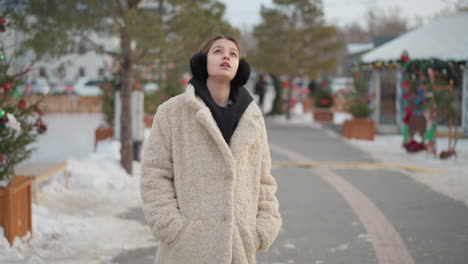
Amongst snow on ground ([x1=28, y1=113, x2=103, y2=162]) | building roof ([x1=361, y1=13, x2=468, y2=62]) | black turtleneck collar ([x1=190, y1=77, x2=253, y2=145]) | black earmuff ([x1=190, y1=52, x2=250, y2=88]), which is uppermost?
building roof ([x1=361, y1=13, x2=468, y2=62])

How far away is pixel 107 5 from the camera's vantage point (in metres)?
10.1

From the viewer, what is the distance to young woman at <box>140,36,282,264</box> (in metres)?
3.04

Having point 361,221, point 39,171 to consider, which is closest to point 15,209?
point 39,171

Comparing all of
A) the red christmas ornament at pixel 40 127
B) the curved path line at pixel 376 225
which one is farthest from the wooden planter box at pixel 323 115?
the red christmas ornament at pixel 40 127

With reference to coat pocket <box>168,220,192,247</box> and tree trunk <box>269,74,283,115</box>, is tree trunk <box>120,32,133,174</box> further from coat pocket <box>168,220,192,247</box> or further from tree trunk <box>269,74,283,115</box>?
tree trunk <box>269,74,283,115</box>

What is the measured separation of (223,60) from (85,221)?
473cm

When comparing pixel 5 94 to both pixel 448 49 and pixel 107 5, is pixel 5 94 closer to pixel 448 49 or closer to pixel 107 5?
pixel 107 5

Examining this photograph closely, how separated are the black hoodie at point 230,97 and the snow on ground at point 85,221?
3.16 m

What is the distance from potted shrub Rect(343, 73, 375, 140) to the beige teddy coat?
52.2 feet

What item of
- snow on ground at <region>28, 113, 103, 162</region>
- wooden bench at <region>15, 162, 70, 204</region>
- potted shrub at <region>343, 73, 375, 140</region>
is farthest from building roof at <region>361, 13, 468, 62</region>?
wooden bench at <region>15, 162, 70, 204</region>

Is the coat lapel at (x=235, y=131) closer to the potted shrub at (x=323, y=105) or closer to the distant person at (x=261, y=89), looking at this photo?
the potted shrub at (x=323, y=105)

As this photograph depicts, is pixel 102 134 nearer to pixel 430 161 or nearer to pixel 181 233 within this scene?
pixel 430 161

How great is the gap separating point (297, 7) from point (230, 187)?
83.0 ft

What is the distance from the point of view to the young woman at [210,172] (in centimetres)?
304
